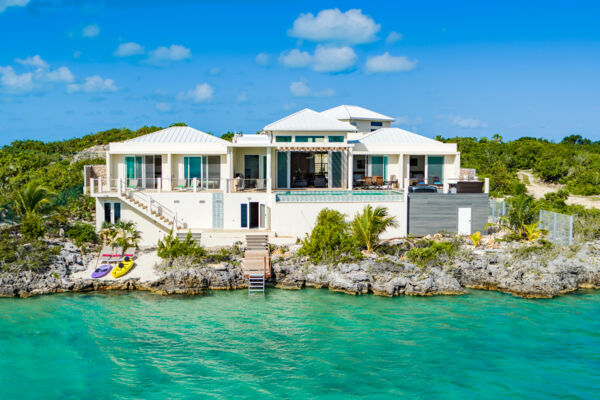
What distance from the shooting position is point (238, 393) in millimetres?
15234

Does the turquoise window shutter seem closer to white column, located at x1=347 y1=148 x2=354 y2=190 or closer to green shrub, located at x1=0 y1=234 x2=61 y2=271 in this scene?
white column, located at x1=347 y1=148 x2=354 y2=190

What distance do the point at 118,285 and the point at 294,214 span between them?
1013 cm

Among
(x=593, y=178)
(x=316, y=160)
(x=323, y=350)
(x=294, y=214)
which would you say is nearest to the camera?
(x=323, y=350)

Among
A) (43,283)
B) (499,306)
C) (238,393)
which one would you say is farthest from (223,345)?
(499,306)

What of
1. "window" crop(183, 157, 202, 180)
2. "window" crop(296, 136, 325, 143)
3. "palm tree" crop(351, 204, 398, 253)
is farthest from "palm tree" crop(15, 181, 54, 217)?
"palm tree" crop(351, 204, 398, 253)

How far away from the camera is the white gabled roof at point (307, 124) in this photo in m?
32.4

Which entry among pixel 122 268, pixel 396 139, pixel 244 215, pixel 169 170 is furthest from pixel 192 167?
pixel 396 139

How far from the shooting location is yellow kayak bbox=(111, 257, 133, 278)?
78.8 ft

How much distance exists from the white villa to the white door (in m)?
0.20

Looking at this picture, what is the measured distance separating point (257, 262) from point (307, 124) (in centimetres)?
1193

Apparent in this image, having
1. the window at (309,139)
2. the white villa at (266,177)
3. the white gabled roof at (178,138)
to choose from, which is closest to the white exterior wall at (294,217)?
the white villa at (266,177)

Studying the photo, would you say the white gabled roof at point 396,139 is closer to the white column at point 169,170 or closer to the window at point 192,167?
the window at point 192,167

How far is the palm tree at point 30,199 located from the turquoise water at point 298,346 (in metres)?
7.37

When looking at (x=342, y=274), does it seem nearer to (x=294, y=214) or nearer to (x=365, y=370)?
(x=294, y=214)
